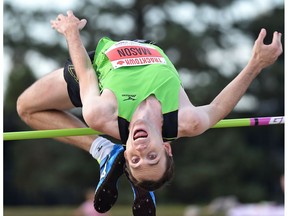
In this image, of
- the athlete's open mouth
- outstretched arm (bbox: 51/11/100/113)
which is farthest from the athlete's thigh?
the athlete's open mouth

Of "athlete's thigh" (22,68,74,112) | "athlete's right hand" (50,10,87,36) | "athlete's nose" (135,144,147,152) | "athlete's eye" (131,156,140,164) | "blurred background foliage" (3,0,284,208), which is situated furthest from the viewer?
"blurred background foliage" (3,0,284,208)

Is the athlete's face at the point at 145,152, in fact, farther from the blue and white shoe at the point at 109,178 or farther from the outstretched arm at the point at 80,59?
the blue and white shoe at the point at 109,178

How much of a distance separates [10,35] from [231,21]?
Result: 720 cm

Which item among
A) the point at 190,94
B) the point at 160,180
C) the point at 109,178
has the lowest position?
the point at 190,94

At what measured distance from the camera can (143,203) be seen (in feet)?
18.9

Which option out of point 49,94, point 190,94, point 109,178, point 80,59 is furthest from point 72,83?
point 190,94

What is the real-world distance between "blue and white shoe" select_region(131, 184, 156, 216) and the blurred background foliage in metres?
18.8

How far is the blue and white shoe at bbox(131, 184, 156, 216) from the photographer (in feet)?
18.8

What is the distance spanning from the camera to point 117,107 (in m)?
5.10

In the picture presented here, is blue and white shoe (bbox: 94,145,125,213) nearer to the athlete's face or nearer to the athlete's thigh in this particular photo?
the athlete's thigh

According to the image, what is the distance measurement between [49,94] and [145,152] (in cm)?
119

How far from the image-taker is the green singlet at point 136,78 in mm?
5070

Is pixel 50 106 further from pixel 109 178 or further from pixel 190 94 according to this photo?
pixel 190 94

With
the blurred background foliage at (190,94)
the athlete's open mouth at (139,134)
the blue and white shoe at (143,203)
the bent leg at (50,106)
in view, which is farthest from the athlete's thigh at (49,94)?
the blurred background foliage at (190,94)
